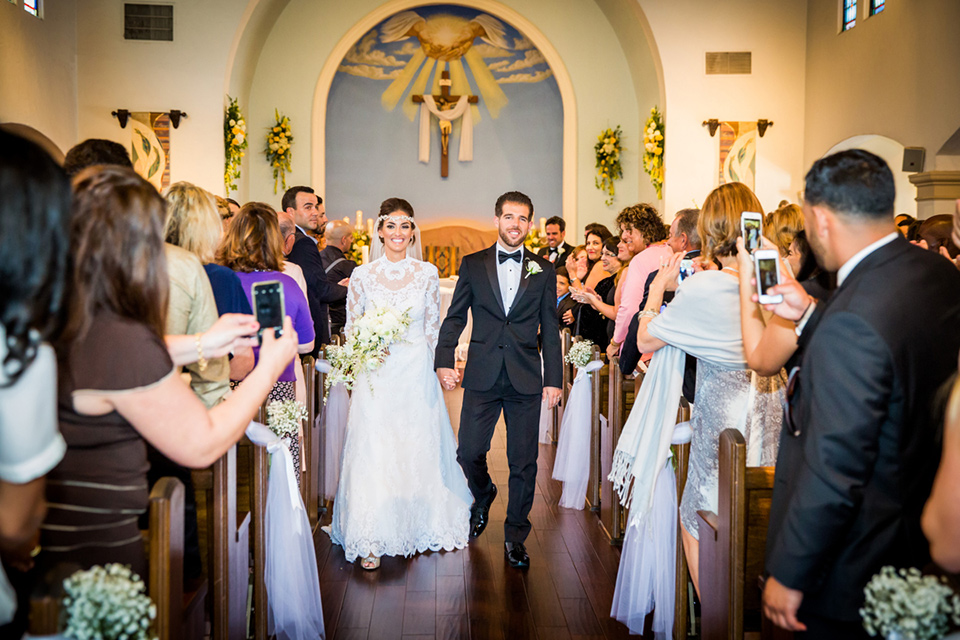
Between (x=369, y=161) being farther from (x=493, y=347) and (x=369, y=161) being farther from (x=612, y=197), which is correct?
(x=493, y=347)

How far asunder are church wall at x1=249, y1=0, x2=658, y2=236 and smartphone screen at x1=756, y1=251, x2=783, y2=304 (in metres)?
9.90

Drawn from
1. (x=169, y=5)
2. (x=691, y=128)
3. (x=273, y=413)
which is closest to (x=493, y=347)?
(x=273, y=413)

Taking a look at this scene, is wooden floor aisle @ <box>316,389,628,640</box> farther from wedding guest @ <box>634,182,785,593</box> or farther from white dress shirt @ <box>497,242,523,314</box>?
white dress shirt @ <box>497,242,523,314</box>

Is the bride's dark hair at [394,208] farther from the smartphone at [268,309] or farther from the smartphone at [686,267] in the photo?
Answer: the smartphone at [268,309]

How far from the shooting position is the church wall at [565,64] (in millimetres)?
11766

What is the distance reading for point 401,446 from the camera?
436 centimetres

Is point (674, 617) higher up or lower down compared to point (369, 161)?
lower down

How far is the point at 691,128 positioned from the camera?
409 inches

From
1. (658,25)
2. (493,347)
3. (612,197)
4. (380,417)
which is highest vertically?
(658,25)

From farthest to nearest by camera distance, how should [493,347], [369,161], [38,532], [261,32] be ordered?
1. [369,161]
2. [261,32]
3. [493,347]
4. [38,532]

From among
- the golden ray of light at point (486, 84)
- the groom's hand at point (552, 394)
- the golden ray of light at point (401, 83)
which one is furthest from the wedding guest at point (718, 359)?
the golden ray of light at point (401, 83)

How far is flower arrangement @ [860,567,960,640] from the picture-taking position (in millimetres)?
1565

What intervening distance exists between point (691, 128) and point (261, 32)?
5964 millimetres

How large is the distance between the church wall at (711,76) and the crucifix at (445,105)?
349 centimetres
